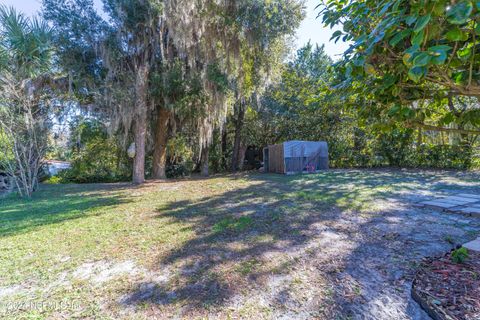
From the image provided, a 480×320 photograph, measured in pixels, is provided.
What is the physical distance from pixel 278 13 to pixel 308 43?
7222mm

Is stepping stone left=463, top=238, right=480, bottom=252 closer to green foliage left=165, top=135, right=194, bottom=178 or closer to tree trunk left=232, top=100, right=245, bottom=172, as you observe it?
green foliage left=165, top=135, right=194, bottom=178

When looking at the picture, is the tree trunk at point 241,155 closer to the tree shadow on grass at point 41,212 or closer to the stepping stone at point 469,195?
the tree shadow on grass at point 41,212

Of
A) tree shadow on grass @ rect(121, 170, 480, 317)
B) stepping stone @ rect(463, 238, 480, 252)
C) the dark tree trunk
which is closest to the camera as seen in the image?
tree shadow on grass @ rect(121, 170, 480, 317)

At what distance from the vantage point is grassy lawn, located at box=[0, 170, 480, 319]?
5.07 ft

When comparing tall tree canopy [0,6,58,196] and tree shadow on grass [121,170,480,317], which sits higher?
tall tree canopy [0,6,58,196]

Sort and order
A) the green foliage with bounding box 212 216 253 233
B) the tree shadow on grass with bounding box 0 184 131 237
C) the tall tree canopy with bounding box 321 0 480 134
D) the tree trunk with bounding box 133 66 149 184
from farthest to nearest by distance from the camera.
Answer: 1. the tree trunk with bounding box 133 66 149 184
2. the tree shadow on grass with bounding box 0 184 131 237
3. the green foliage with bounding box 212 216 253 233
4. the tall tree canopy with bounding box 321 0 480 134

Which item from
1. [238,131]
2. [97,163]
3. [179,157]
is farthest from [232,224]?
[97,163]

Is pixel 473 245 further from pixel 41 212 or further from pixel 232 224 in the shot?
pixel 41 212

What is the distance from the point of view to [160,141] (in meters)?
7.88

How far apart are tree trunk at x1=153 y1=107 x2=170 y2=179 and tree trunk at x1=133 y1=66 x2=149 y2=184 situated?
98cm

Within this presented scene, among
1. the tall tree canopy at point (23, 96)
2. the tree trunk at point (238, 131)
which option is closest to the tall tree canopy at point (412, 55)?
the tall tree canopy at point (23, 96)

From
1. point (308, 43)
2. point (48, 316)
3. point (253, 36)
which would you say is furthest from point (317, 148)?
point (48, 316)

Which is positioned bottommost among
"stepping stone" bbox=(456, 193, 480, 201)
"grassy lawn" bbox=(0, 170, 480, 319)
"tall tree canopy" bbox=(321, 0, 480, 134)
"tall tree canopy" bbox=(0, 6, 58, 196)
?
"grassy lawn" bbox=(0, 170, 480, 319)

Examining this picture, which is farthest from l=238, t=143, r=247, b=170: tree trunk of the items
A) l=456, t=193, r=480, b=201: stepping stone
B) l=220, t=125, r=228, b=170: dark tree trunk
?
l=456, t=193, r=480, b=201: stepping stone
